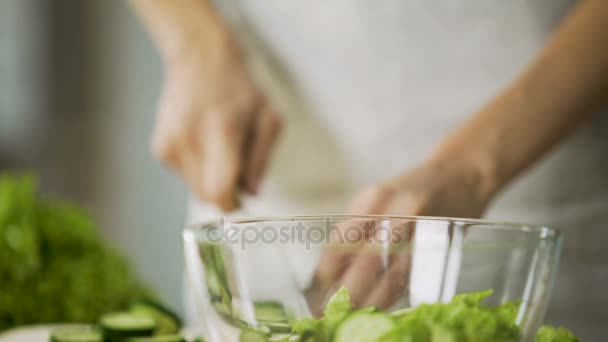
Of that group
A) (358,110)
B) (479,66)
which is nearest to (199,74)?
(358,110)

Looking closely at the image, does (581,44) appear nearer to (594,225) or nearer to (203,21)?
(594,225)

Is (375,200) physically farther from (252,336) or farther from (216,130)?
(216,130)

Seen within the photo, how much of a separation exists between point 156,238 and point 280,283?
6.85 feet

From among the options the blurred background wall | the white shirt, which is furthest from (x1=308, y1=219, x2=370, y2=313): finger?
the blurred background wall

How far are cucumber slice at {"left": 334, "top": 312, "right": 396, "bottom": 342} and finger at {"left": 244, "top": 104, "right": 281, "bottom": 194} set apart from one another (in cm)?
40

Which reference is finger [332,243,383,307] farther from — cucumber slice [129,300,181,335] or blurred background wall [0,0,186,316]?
blurred background wall [0,0,186,316]

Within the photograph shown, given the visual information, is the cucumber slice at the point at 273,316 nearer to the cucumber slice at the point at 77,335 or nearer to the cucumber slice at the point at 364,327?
the cucumber slice at the point at 364,327

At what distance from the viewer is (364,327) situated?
10.6 inches

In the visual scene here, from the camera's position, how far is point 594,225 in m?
0.77

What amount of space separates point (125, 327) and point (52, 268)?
0.72 ft

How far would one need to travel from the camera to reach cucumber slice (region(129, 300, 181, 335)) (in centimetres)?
53

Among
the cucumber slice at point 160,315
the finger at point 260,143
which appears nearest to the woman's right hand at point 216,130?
the finger at point 260,143

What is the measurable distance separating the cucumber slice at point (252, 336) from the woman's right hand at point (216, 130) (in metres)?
0.32

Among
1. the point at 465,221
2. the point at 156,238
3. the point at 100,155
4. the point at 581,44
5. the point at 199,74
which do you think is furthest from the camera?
the point at 100,155
